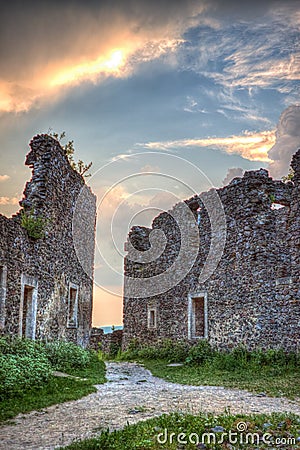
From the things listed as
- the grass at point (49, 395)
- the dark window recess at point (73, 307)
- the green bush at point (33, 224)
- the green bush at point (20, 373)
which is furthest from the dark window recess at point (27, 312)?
the dark window recess at point (73, 307)

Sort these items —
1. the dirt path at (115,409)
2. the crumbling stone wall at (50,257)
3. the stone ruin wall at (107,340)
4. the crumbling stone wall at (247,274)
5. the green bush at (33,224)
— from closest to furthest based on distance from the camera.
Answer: the dirt path at (115,409) → the crumbling stone wall at (50,257) → the green bush at (33,224) → the crumbling stone wall at (247,274) → the stone ruin wall at (107,340)

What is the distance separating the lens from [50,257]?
45.0ft

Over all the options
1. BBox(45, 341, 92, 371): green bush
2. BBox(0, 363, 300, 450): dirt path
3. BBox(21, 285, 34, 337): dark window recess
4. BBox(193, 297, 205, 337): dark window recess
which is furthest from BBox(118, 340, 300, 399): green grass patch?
BBox(21, 285, 34, 337): dark window recess

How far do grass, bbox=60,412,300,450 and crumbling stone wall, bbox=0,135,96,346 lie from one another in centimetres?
552

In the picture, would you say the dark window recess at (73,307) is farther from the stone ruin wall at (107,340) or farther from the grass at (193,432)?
the grass at (193,432)

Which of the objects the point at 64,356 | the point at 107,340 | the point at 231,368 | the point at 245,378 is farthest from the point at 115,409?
the point at 107,340

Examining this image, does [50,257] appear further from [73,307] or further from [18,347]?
[18,347]

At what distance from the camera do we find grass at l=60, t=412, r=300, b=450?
501 cm

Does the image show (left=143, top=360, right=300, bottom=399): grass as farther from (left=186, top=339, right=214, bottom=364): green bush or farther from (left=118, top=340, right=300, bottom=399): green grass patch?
(left=186, top=339, right=214, bottom=364): green bush

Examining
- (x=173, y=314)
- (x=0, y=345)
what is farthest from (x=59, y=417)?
(x=173, y=314)

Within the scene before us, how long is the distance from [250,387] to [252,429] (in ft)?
13.4

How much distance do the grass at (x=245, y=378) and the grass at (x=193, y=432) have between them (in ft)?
8.70

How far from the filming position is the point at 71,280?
53.6 feet

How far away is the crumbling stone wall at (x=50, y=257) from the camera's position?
35.6 ft
